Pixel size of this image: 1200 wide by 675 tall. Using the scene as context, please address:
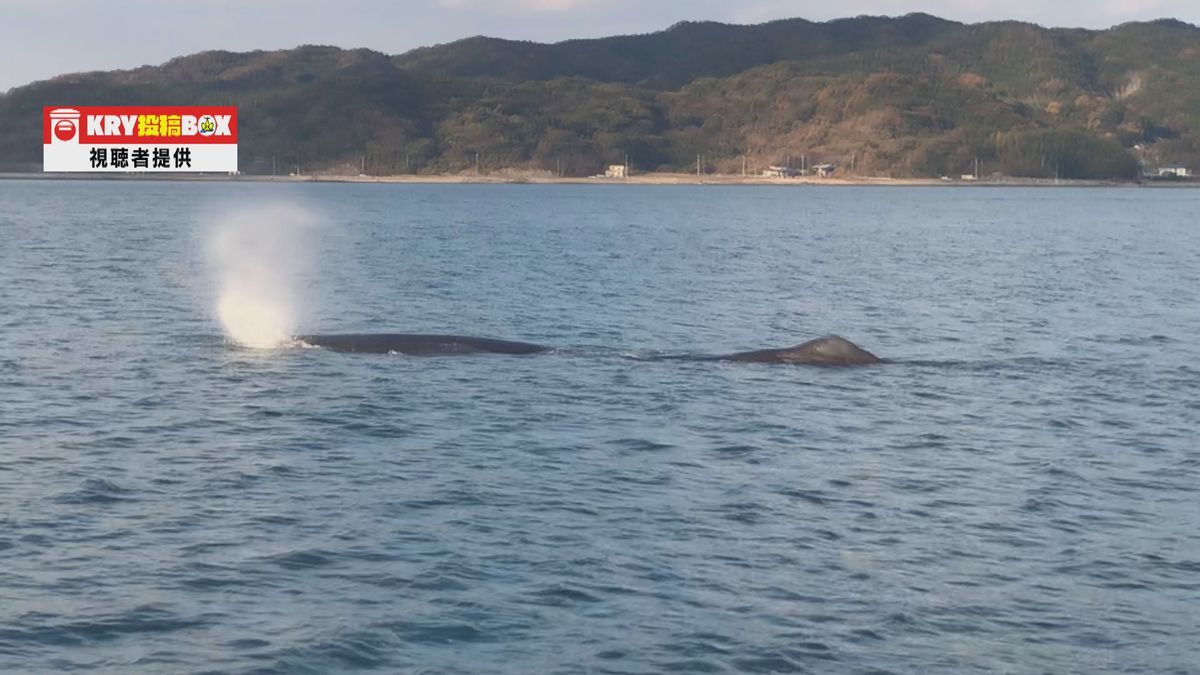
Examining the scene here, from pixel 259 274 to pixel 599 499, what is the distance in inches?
2598

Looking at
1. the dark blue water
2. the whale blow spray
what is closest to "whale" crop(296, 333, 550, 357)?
the dark blue water

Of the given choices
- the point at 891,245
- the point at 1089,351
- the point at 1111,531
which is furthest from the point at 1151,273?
the point at 1111,531

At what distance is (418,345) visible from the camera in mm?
44312

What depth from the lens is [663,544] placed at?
23531 mm

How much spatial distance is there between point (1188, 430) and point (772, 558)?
14982 millimetres

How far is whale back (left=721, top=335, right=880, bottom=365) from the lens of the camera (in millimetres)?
43156

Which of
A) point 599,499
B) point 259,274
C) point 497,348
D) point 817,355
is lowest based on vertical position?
point 259,274

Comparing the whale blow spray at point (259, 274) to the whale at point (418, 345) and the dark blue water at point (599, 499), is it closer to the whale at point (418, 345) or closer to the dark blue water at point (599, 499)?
the dark blue water at point (599, 499)

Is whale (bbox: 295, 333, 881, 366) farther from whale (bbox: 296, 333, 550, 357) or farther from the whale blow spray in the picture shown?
the whale blow spray

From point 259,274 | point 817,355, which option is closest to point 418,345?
point 817,355

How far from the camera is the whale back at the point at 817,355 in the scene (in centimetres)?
4316

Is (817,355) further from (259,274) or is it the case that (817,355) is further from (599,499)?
(259,274)

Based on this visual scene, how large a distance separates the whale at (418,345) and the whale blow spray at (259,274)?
1989mm

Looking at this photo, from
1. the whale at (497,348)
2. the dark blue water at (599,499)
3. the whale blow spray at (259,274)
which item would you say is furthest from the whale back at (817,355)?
the whale blow spray at (259,274)
